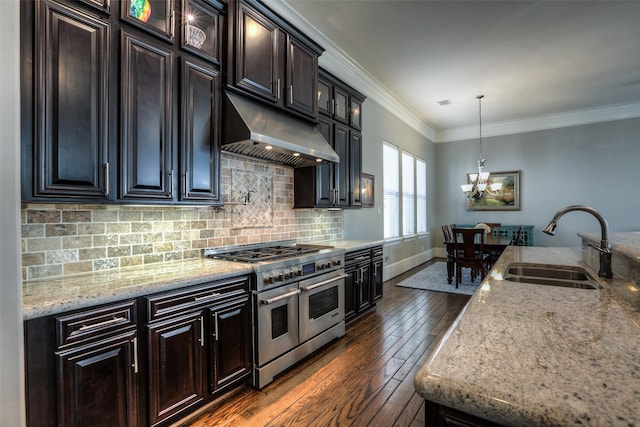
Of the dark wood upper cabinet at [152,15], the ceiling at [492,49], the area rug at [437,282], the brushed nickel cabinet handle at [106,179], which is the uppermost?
the ceiling at [492,49]

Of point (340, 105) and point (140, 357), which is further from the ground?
point (340, 105)

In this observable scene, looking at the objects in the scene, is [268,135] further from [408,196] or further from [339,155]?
[408,196]

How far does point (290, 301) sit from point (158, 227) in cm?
118

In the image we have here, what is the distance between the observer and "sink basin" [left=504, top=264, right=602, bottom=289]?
1.87m

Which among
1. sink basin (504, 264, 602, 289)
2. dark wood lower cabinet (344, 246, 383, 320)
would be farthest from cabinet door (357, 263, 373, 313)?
sink basin (504, 264, 602, 289)

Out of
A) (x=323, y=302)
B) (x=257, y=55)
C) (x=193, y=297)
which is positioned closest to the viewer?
(x=193, y=297)

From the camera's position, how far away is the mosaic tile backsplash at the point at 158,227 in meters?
1.82

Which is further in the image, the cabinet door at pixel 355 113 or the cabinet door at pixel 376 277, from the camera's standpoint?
the cabinet door at pixel 355 113

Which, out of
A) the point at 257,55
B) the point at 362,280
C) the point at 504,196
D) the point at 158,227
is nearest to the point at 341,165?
the point at 362,280

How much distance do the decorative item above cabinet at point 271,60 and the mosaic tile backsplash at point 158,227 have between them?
0.67 meters

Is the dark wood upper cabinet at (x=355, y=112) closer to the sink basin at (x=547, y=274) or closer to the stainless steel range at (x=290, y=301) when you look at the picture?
the stainless steel range at (x=290, y=301)

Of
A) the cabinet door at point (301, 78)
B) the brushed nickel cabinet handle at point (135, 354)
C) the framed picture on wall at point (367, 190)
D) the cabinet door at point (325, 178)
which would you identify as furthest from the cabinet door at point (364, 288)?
the brushed nickel cabinet handle at point (135, 354)

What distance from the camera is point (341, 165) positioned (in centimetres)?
396

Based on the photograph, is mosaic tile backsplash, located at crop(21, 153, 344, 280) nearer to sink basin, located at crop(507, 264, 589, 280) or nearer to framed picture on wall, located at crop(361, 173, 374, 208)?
framed picture on wall, located at crop(361, 173, 374, 208)
